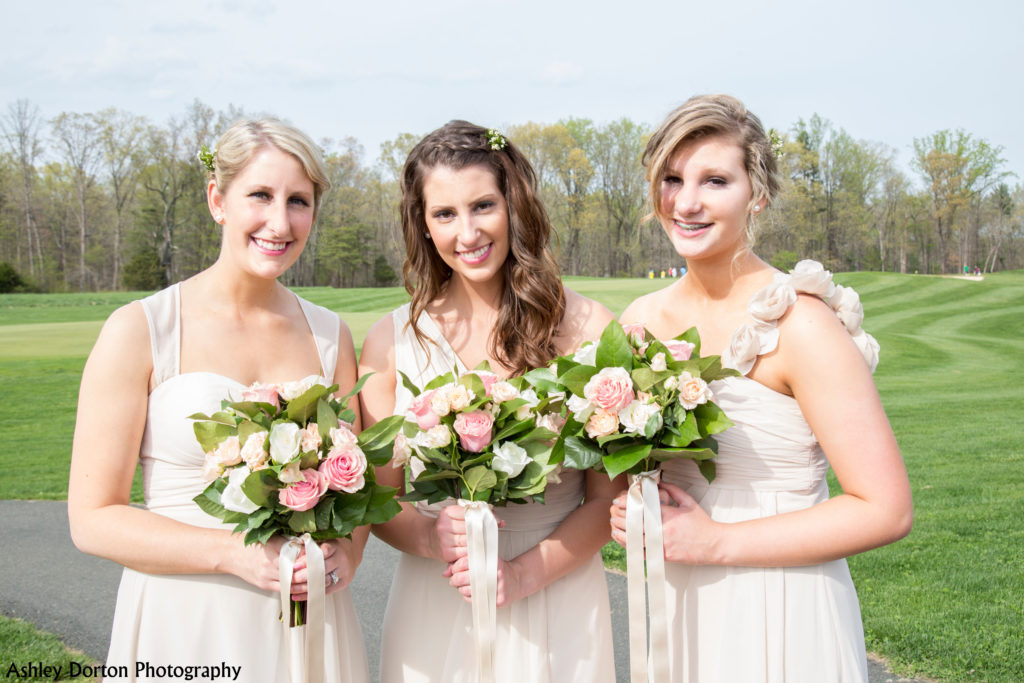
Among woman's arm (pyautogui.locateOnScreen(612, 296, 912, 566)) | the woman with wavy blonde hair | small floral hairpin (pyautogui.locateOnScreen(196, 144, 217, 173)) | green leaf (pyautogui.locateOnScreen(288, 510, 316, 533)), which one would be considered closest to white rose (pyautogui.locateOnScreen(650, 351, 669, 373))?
woman's arm (pyautogui.locateOnScreen(612, 296, 912, 566))

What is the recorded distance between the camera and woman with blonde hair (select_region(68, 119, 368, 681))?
2.92m

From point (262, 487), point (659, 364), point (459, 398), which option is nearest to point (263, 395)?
point (262, 487)

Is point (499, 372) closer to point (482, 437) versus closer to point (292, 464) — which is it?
point (482, 437)

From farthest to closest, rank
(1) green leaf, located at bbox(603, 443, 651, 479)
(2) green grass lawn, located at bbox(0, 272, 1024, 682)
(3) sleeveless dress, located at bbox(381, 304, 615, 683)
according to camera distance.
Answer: (2) green grass lawn, located at bbox(0, 272, 1024, 682) < (3) sleeveless dress, located at bbox(381, 304, 615, 683) < (1) green leaf, located at bbox(603, 443, 651, 479)

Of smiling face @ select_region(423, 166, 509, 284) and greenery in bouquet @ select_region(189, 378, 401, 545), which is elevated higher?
smiling face @ select_region(423, 166, 509, 284)

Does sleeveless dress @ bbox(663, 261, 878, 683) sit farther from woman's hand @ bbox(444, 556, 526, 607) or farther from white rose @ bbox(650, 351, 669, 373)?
woman's hand @ bbox(444, 556, 526, 607)

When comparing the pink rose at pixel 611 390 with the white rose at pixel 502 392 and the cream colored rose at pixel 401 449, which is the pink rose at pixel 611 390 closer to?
the white rose at pixel 502 392

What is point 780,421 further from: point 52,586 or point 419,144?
point 52,586

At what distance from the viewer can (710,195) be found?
9.89 feet

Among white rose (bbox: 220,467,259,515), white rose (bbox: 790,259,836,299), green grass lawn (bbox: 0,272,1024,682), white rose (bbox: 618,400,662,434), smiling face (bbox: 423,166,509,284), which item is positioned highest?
smiling face (bbox: 423,166,509,284)

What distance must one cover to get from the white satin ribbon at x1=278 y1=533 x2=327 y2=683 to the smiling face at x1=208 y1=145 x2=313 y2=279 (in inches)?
43.8

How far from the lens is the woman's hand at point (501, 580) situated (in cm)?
299

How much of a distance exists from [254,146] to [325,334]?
34.4 inches

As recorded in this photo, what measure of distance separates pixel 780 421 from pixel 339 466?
163 cm
